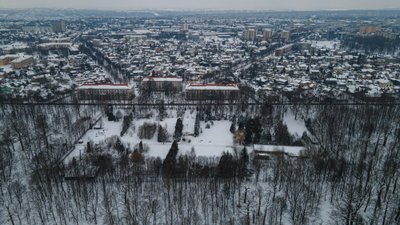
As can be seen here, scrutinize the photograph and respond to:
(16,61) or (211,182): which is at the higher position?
(16,61)

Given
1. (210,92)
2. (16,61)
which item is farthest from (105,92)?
(16,61)

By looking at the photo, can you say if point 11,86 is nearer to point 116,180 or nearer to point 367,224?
point 116,180

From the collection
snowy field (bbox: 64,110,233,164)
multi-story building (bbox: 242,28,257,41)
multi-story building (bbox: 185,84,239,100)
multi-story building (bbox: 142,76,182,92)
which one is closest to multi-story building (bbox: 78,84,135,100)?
multi-story building (bbox: 142,76,182,92)

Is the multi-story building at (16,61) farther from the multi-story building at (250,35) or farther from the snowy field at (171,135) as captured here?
the multi-story building at (250,35)

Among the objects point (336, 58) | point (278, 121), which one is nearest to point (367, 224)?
point (278, 121)

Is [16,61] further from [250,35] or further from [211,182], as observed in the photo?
[250,35]
